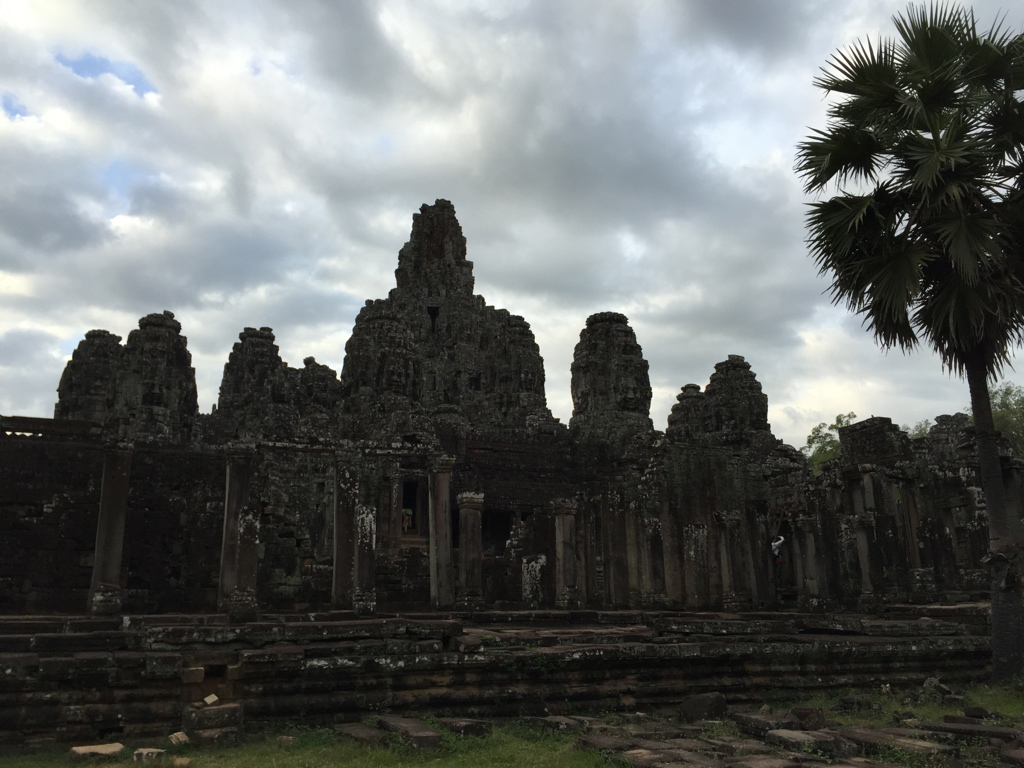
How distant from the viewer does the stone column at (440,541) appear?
14.5 metres

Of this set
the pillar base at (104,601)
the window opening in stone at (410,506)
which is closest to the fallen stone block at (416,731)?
the pillar base at (104,601)

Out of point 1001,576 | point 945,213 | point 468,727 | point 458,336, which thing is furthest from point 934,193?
point 458,336

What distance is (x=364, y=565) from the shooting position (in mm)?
13758

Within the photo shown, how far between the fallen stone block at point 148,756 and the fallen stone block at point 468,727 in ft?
7.28

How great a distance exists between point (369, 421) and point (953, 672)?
20148 mm

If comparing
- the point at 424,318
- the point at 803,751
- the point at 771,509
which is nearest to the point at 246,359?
the point at 424,318

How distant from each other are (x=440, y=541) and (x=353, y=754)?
8.72 metres

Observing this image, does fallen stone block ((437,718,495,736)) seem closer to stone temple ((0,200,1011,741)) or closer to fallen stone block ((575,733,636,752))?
fallen stone block ((575,733,636,752))

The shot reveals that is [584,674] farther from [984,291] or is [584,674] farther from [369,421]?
[369,421]

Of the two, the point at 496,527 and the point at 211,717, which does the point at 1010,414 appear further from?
the point at 211,717

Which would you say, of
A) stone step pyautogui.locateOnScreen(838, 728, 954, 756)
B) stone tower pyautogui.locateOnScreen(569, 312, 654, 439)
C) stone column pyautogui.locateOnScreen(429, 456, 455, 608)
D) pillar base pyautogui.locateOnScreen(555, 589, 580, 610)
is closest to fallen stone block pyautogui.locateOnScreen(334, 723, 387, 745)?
stone step pyautogui.locateOnScreen(838, 728, 954, 756)

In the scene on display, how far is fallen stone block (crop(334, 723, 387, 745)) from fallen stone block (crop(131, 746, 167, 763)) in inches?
55.1

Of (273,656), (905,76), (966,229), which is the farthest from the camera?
(905,76)

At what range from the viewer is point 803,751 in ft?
19.4
